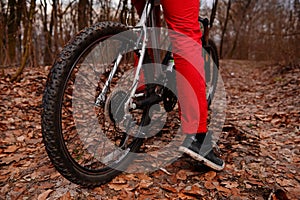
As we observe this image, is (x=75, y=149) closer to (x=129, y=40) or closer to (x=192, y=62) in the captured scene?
(x=129, y=40)

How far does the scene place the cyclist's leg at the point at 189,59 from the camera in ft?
5.18

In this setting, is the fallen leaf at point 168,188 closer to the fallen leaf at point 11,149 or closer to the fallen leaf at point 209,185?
the fallen leaf at point 209,185

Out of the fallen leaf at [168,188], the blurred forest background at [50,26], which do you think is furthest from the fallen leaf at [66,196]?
the blurred forest background at [50,26]

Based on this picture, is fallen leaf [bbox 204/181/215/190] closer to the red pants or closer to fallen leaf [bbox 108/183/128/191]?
the red pants

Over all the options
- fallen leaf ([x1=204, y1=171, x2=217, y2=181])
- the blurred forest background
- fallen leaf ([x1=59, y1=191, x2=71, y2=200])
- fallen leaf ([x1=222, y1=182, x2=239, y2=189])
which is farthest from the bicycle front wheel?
the blurred forest background

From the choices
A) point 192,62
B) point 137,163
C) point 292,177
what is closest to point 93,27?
point 192,62

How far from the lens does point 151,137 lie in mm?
2354

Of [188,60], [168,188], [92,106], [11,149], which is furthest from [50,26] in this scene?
[168,188]

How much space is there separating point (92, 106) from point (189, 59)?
0.67 meters

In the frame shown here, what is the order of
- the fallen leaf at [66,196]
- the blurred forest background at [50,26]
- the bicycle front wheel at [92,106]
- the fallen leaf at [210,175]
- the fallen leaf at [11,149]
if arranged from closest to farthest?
the bicycle front wheel at [92,106]
the fallen leaf at [66,196]
the fallen leaf at [210,175]
the fallen leaf at [11,149]
the blurred forest background at [50,26]

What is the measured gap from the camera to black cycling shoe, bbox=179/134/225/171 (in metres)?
1.67

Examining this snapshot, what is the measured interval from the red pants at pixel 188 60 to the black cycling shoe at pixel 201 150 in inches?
2.5

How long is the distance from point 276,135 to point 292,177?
798mm

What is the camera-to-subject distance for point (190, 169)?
73.0 inches
